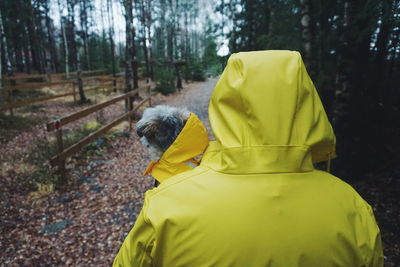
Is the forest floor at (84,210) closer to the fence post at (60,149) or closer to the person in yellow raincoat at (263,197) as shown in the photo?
the fence post at (60,149)

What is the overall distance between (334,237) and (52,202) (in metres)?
5.01

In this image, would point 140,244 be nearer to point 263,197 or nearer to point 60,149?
point 263,197

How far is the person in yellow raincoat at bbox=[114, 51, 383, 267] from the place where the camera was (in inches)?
40.3

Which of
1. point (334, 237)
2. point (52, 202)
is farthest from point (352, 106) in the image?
point (52, 202)

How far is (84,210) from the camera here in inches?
182

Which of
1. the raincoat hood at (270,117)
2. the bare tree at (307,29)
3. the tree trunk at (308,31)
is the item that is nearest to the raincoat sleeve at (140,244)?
the raincoat hood at (270,117)

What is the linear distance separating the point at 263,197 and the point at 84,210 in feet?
14.4

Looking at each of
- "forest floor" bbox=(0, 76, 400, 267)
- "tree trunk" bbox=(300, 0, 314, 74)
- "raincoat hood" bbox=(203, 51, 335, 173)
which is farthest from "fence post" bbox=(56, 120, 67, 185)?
"tree trunk" bbox=(300, 0, 314, 74)

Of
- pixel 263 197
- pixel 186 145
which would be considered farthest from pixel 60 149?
pixel 263 197

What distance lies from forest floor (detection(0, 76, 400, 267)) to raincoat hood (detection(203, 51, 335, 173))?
311 centimetres

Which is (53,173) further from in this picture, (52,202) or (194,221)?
(194,221)

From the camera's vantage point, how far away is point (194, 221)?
105cm

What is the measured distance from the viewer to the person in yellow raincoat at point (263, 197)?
3.35 ft

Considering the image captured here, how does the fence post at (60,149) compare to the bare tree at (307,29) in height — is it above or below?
below
